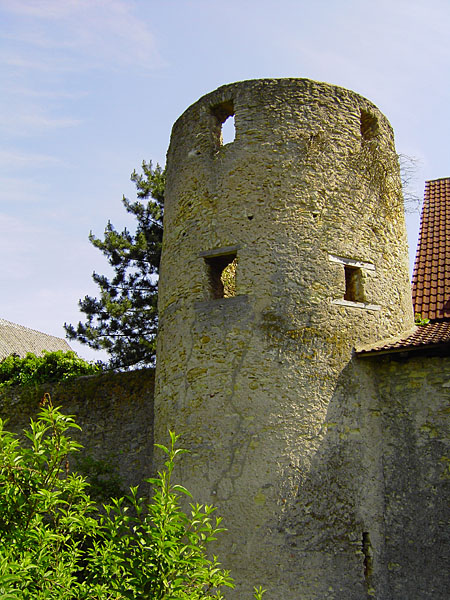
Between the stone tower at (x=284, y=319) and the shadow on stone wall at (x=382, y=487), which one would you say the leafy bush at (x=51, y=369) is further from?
the shadow on stone wall at (x=382, y=487)

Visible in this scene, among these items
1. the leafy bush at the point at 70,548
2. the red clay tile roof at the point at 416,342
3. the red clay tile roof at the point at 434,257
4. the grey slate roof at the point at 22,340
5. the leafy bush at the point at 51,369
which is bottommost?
the leafy bush at the point at 70,548

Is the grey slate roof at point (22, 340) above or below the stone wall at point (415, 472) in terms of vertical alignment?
above

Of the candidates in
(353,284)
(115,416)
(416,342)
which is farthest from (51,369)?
(416,342)

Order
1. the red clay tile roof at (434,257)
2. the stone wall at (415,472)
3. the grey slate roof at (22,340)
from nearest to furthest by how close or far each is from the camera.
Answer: the stone wall at (415,472) → the red clay tile roof at (434,257) → the grey slate roof at (22,340)

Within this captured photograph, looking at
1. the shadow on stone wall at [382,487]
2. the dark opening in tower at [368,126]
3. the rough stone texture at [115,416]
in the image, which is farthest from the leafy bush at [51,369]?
the dark opening in tower at [368,126]

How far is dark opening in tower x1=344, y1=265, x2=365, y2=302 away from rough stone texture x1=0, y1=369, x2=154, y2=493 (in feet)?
13.1

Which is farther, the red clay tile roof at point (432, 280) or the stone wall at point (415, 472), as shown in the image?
the red clay tile roof at point (432, 280)

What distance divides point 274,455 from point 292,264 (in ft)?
7.78

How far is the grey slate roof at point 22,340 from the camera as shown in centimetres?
2111

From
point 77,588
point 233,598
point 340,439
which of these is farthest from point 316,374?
point 77,588

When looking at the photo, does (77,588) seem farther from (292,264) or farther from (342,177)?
(342,177)

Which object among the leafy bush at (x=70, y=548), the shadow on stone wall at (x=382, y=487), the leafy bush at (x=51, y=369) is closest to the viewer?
the leafy bush at (x=70, y=548)

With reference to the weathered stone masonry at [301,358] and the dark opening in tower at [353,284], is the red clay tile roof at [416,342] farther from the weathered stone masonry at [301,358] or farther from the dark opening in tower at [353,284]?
the dark opening in tower at [353,284]

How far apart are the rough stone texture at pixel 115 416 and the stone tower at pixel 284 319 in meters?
2.20
